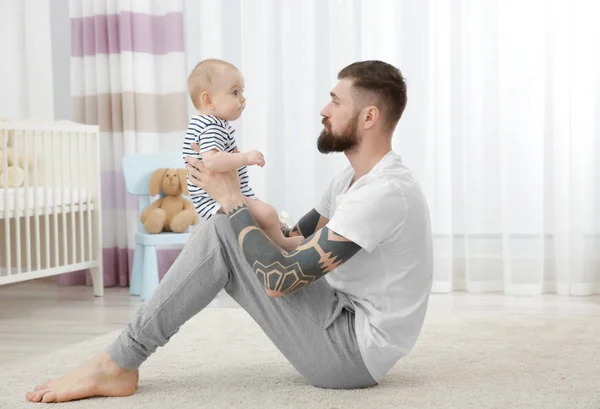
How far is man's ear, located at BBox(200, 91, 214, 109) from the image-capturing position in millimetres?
1906

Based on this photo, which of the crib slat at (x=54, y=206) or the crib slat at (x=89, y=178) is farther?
the crib slat at (x=89, y=178)

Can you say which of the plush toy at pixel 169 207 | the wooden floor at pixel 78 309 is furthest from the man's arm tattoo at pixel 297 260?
the plush toy at pixel 169 207

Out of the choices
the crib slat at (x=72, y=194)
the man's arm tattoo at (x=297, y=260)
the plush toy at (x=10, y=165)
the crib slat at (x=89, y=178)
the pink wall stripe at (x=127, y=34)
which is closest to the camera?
the man's arm tattoo at (x=297, y=260)

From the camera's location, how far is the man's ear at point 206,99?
1.91 m

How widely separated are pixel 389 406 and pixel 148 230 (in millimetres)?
1944

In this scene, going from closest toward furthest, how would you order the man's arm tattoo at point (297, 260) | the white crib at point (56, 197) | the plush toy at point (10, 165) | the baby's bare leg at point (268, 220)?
the man's arm tattoo at point (297, 260) < the baby's bare leg at point (268, 220) < the plush toy at point (10, 165) < the white crib at point (56, 197)

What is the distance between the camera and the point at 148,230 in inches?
134

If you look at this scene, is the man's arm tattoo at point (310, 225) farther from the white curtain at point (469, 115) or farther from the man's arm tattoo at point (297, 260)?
the white curtain at point (469, 115)

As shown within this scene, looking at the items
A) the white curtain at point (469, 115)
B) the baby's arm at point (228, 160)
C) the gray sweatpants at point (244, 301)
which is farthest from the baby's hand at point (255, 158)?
the white curtain at point (469, 115)

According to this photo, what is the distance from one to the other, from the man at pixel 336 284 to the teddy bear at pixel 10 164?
1.51 meters

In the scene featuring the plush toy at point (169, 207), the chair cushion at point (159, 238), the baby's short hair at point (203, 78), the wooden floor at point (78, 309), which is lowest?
the wooden floor at point (78, 309)

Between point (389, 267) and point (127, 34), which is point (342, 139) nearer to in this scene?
point (389, 267)

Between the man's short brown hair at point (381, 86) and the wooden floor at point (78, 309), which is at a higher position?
the man's short brown hair at point (381, 86)

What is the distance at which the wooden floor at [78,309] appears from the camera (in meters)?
2.56
